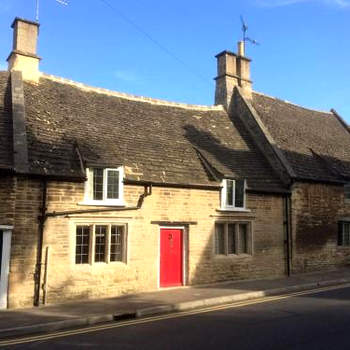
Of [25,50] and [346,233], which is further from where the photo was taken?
[346,233]

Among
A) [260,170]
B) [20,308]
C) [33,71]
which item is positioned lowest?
[20,308]

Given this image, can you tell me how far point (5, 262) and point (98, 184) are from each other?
3.72m

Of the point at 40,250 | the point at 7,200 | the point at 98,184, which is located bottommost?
the point at 40,250

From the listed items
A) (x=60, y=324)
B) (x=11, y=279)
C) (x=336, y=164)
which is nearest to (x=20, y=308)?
(x=11, y=279)

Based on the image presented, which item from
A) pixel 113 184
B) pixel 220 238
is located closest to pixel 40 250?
pixel 113 184

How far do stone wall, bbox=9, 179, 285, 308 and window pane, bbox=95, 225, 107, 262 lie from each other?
276 millimetres

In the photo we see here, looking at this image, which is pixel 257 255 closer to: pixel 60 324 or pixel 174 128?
pixel 174 128

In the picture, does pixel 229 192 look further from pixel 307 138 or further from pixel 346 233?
pixel 307 138

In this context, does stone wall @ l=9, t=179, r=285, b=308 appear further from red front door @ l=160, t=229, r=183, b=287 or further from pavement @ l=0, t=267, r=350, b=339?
pavement @ l=0, t=267, r=350, b=339

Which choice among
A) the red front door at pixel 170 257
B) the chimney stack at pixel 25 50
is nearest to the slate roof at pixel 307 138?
the red front door at pixel 170 257

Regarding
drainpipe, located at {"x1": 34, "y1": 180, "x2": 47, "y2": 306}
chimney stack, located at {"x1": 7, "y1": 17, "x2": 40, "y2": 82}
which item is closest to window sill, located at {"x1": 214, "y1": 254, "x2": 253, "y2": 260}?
drainpipe, located at {"x1": 34, "y1": 180, "x2": 47, "y2": 306}

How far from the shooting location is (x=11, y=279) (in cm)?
1215

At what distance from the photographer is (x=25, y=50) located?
1747 cm

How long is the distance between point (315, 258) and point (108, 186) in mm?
10687
